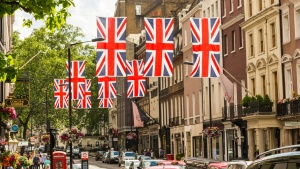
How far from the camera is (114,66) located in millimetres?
42812

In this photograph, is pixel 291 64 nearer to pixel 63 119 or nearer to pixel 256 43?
pixel 256 43

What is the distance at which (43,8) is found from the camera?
551 inches

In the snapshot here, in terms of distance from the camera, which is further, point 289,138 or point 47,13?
point 289,138

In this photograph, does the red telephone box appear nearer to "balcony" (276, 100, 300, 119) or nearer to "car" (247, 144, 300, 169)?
"balcony" (276, 100, 300, 119)

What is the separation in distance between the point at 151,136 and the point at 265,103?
47.3 meters

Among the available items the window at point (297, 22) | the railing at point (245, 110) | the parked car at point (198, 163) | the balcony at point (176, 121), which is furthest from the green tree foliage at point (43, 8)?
the balcony at point (176, 121)

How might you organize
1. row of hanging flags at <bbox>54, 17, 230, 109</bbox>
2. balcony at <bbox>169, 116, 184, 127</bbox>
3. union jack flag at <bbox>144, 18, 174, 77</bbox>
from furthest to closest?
balcony at <bbox>169, 116, 184, 127</bbox> < union jack flag at <bbox>144, 18, 174, 77</bbox> < row of hanging flags at <bbox>54, 17, 230, 109</bbox>

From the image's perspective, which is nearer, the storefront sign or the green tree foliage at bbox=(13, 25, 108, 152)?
the storefront sign

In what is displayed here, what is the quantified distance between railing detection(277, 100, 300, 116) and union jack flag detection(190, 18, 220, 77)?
4.72 m

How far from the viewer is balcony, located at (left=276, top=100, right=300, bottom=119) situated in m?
42.8

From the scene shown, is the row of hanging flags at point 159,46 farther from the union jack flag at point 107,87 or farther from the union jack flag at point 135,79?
the union jack flag at point 135,79

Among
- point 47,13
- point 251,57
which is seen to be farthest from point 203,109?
point 47,13

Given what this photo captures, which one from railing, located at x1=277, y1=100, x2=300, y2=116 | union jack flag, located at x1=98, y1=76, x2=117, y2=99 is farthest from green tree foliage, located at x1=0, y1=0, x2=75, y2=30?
union jack flag, located at x1=98, y1=76, x2=117, y2=99

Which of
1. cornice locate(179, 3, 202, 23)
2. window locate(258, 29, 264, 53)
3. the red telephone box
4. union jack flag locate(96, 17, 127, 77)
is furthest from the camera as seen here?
cornice locate(179, 3, 202, 23)
